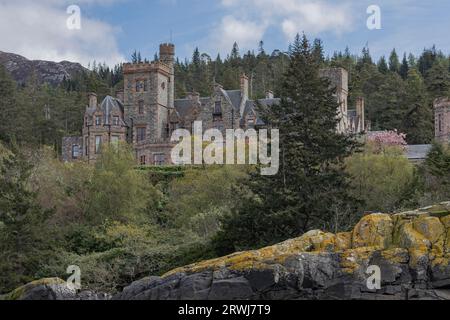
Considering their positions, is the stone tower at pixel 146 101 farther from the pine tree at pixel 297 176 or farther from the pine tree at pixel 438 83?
the pine tree at pixel 438 83

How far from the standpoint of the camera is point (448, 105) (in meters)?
72.6

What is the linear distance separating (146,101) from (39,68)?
116 meters

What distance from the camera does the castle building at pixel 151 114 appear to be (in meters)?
63.2

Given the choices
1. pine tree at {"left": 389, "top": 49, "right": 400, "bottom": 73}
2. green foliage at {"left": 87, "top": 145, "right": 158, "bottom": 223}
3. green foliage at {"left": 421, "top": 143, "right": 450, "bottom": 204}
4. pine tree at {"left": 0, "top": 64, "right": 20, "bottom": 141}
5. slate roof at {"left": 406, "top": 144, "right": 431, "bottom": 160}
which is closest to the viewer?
green foliage at {"left": 421, "top": 143, "right": 450, "bottom": 204}

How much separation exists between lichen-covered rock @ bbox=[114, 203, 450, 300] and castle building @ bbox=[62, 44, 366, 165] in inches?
1246

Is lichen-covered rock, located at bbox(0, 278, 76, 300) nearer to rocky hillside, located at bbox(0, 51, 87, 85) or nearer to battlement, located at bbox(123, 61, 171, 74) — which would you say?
battlement, located at bbox(123, 61, 171, 74)

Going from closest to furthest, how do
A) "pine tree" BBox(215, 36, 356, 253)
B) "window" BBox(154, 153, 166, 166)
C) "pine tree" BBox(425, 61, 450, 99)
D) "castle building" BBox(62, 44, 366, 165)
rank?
"pine tree" BBox(215, 36, 356, 253)
"window" BBox(154, 153, 166, 166)
"castle building" BBox(62, 44, 366, 165)
"pine tree" BBox(425, 61, 450, 99)

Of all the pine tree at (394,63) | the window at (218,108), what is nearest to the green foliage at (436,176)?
the window at (218,108)

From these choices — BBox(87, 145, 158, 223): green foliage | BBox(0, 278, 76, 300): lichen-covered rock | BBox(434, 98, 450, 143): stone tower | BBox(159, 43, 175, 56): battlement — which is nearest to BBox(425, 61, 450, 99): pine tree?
BBox(434, 98, 450, 143): stone tower

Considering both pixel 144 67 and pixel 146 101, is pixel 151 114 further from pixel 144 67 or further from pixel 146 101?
pixel 144 67

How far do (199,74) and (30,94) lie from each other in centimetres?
2463

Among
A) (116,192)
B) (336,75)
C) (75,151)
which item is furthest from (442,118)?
(116,192)

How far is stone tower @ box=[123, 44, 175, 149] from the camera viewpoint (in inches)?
2557

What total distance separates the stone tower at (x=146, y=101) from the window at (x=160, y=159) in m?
2.06
